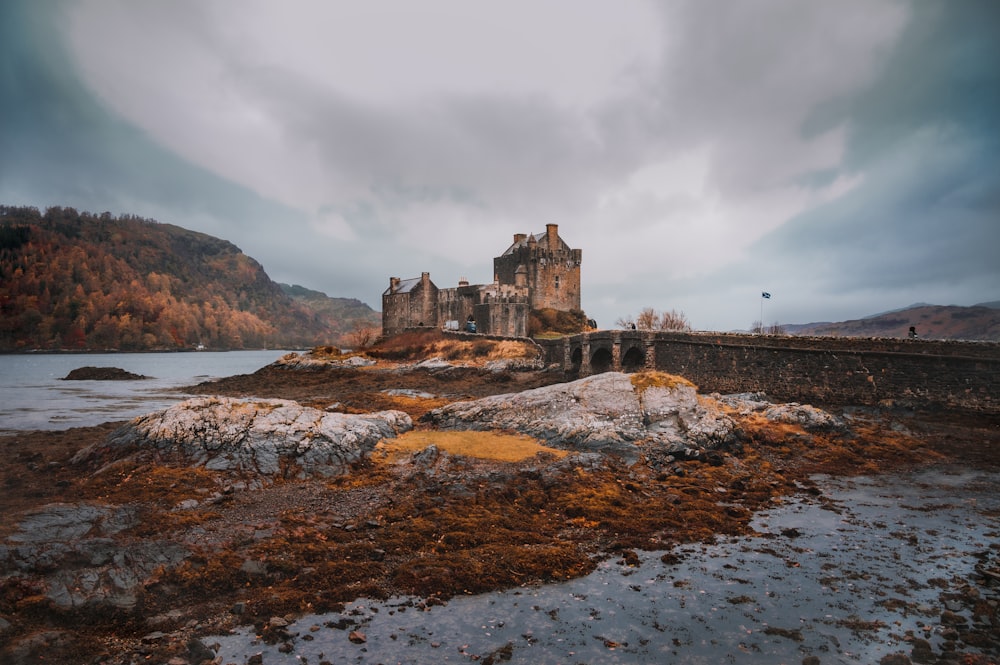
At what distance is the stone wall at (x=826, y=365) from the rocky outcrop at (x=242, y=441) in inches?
875

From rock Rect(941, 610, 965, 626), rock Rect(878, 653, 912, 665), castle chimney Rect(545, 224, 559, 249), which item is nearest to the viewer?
rock Rect(878, 653, 912, 665)

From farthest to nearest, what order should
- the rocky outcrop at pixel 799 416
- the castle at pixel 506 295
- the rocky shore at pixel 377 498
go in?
the castle at pixel 506 295 → the rocky outcrop at pixel 799 416 → the rocky shore at pixel 377 498

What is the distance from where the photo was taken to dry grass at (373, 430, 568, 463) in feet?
54.4

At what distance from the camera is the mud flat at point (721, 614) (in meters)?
7.23

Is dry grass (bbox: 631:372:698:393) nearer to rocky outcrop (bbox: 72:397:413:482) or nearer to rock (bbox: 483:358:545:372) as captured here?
rocky outcrop (bbox: 72:397:413:482)

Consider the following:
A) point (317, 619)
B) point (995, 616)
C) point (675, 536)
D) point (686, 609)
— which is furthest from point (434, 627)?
point (995, 616)

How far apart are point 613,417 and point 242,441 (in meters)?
11.7

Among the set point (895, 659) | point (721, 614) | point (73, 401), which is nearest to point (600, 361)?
point (721, 614)

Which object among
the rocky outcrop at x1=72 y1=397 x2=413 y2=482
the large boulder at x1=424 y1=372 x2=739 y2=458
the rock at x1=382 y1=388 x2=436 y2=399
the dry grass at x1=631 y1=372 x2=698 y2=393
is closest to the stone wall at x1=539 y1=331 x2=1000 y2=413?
the large boulder at x1=424 y1=372 x2=739 y2=458

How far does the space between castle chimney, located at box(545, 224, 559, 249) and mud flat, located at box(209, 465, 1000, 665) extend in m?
50.8

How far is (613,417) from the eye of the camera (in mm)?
18672

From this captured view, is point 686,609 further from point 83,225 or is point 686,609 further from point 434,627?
point 83,225

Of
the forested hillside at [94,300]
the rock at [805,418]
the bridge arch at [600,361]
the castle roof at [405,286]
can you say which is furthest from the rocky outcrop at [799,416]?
the forested hillside at [94,300]

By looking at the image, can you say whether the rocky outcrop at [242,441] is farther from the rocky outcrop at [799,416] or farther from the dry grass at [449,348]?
the dry grass at [449,348]
